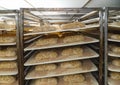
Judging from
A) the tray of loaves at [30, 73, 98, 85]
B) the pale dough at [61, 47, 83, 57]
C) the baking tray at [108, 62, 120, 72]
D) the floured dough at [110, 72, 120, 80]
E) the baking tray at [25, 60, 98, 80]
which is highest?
the pale dough at [61, 47, 83, 57]

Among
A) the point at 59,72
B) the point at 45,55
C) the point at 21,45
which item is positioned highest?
the point at 21,45

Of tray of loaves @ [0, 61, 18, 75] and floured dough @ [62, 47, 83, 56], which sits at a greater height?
floured dough @ [62, 47, 83, 56]

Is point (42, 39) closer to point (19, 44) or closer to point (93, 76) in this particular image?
point (19, 44)

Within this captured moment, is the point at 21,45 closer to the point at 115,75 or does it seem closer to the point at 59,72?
the point at 59,72

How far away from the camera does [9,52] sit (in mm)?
2053

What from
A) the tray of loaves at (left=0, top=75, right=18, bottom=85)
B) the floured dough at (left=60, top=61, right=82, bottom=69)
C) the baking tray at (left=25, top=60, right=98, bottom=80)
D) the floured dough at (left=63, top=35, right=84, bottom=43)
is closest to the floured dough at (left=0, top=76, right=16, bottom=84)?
the tray of loaves at (left=0, top=75, right=18, bottom=85)

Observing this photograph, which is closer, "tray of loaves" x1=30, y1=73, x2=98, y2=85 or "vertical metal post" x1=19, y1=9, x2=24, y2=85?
"vertical metal post" x1=19, y1=9, x2=24, y2=85

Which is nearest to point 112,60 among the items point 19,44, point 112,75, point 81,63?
point 112,75

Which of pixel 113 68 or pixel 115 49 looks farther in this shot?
→ pixel 115 49

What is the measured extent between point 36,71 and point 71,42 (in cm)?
50

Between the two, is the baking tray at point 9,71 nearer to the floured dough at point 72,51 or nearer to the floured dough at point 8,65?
the floured dough at point 8,65

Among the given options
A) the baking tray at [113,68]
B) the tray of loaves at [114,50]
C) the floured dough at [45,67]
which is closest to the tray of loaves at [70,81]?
the floured dough at [45,67]

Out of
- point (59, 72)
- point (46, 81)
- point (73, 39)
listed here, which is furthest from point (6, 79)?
point (73, 39)

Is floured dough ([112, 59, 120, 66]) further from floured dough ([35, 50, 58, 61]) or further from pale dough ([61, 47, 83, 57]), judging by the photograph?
floured dough ([35, 50, 58, 61])
